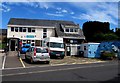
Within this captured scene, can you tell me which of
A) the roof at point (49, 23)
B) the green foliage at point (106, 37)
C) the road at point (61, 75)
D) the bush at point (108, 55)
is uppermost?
the roof at point (49, 23)

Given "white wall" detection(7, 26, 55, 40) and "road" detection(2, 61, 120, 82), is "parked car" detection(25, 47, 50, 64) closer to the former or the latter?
"road" detection(2, 61, 120, 82)

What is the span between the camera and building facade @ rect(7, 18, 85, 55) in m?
47.6

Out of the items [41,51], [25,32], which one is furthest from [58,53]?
[25,32]

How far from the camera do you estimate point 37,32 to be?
50.4 metres

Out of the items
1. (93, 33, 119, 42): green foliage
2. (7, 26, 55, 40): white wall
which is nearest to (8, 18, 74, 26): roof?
(7, 26, 55, 40): white wall

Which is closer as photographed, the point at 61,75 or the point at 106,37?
the point at 61,75

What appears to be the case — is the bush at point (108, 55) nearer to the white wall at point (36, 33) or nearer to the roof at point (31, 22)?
the white wall at point (36, 33)

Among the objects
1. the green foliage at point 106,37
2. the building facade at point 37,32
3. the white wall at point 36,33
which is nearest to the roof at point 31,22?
the building facade at point 37,32

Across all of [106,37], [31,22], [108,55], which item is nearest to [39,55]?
[108,55]

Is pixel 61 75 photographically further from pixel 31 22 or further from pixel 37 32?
pixel 31 22

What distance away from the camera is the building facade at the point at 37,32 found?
4756 centimetres

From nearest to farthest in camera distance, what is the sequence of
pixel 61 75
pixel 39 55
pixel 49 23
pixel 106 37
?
pixel 61 75 < pixel 39 55 < pixel 49 23 < pixel 106 37

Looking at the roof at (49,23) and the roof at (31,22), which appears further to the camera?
the roof at (31,22)

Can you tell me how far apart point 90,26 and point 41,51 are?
51.4 metres
